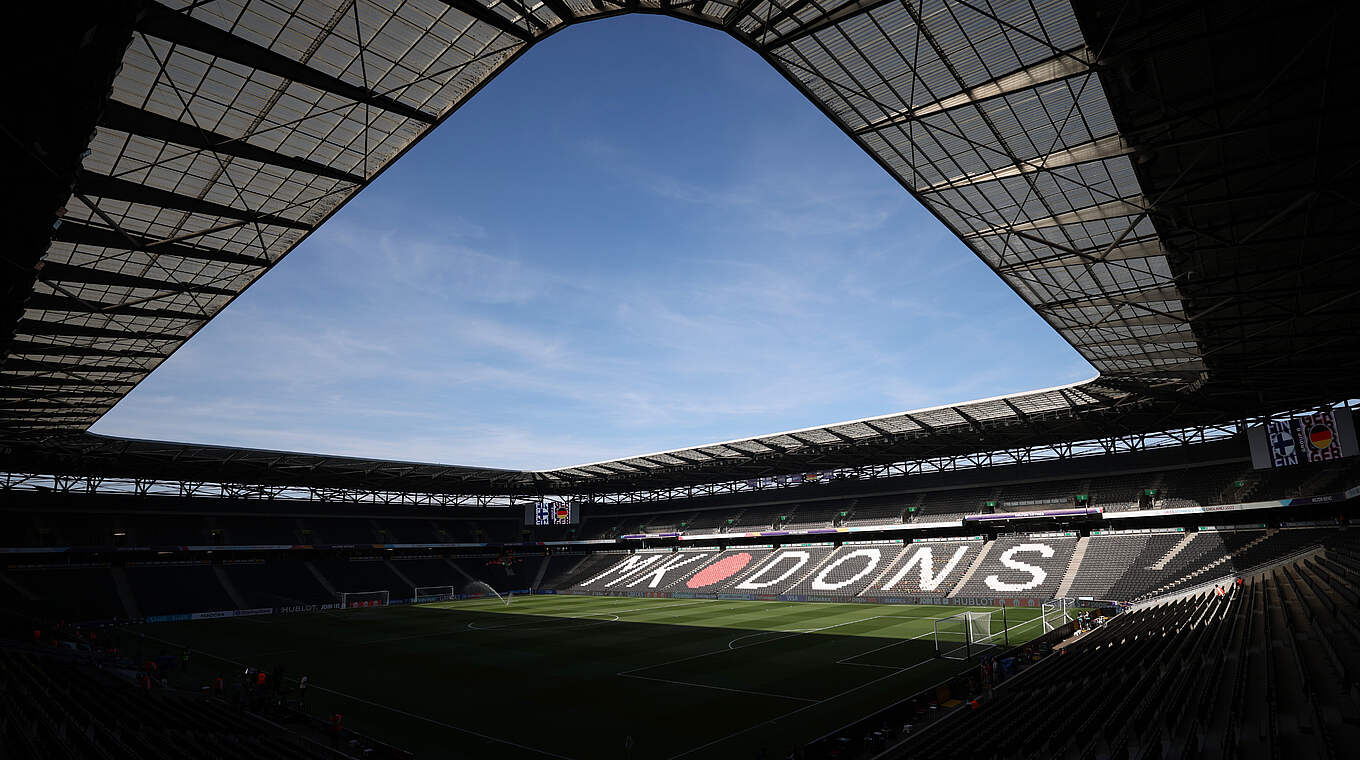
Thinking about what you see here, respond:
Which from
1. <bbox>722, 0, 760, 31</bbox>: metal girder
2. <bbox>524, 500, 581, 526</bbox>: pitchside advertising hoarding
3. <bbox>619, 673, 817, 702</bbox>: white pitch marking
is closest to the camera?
<bbox>722, 0, 760, 31</bbox>: metal girder

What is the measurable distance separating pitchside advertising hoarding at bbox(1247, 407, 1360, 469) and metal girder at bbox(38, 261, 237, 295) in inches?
1878

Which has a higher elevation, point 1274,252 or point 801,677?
point 1274,252

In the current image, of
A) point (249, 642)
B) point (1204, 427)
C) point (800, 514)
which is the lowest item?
point (249, 642)

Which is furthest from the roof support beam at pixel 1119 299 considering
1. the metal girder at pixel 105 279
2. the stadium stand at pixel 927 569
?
the metal girder at pixel 105 279

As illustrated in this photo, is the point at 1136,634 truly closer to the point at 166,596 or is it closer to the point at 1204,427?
the point at 1204,427

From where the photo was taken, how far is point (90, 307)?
76.2ft

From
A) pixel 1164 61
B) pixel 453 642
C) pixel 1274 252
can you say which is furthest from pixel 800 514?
pixel 1164 61

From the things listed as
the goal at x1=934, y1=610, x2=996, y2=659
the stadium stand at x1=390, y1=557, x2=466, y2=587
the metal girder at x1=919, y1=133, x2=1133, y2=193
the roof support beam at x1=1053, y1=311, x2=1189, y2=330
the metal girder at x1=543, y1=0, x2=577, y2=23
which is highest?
the metal girder at x1=543, y1=0, x2=577, y2=23

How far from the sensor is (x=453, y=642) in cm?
4169

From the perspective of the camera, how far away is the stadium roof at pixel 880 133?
14.5 metres

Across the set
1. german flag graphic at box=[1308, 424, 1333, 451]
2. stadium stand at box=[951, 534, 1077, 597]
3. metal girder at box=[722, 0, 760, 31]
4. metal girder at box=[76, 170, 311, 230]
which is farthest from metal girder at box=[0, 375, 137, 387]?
german flag graphic at box=[1308, 424, 1333, 451]

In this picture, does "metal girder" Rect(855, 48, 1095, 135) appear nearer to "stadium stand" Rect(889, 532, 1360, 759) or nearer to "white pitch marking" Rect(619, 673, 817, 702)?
"stadium stand" Rect(889, 532, 1360, 759)

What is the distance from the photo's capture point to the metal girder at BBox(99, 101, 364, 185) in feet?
55.6

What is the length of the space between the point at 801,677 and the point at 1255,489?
40927mm
